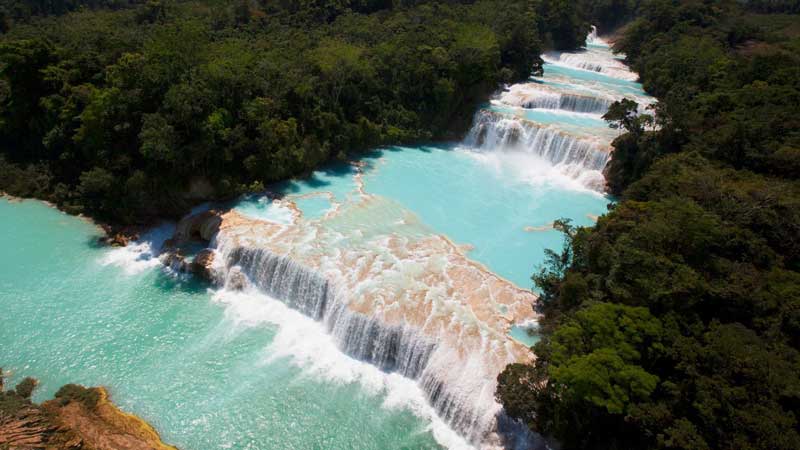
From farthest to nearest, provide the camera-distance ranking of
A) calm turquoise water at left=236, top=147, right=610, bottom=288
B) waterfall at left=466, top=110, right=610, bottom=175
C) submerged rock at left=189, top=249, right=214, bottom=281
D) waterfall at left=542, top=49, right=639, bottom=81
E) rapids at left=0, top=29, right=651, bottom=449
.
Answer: waterfall at left=542, top=49, right=639, bottom=81 → waterfall at left=466, top=110, right=610, bottom=175 → calm turquoise water at left=236, top=147, right=610, bottom=288 → submerged rock at left=189, top=249, right=214, bottom=281 → rapids at left=0, top=29, right=651, bottom=449

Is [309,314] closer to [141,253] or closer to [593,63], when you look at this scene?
[141,253]

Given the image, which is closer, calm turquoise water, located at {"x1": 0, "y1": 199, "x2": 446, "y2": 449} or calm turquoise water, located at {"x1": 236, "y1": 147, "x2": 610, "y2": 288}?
calm turquoise water, located at {"x1": 0, "y1": 199, "x2": 446, "y2": 449}

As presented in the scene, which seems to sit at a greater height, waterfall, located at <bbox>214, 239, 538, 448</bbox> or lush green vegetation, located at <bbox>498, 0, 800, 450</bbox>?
lush green vegetation, located at <bbox>498, 0, 800, 450</bbox>

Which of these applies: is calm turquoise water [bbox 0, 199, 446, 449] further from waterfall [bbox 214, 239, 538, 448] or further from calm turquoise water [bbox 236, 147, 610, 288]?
calm turquoise water [bbox 236, 147, 610, 288]

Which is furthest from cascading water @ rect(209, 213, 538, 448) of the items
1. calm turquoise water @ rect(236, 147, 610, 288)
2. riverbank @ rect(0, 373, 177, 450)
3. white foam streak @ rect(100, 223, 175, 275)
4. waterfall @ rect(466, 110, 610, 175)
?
waterfall @ rect(466, 110, 610, 175)

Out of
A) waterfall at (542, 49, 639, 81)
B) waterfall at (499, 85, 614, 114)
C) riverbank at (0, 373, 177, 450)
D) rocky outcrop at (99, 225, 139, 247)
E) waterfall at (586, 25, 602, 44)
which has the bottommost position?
rocky outcrop at (99, 225, 139, 247)

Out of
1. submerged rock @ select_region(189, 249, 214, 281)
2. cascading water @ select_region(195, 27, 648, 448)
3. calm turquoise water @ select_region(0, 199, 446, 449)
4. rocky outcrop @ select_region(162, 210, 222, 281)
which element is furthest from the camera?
rocky outcrop @ select_region(162, 210, 222, 281)

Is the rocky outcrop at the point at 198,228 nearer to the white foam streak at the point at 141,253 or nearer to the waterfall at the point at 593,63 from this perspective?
the white foam streak at the point at 141,253

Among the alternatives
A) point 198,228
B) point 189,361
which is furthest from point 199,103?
point 189,361
